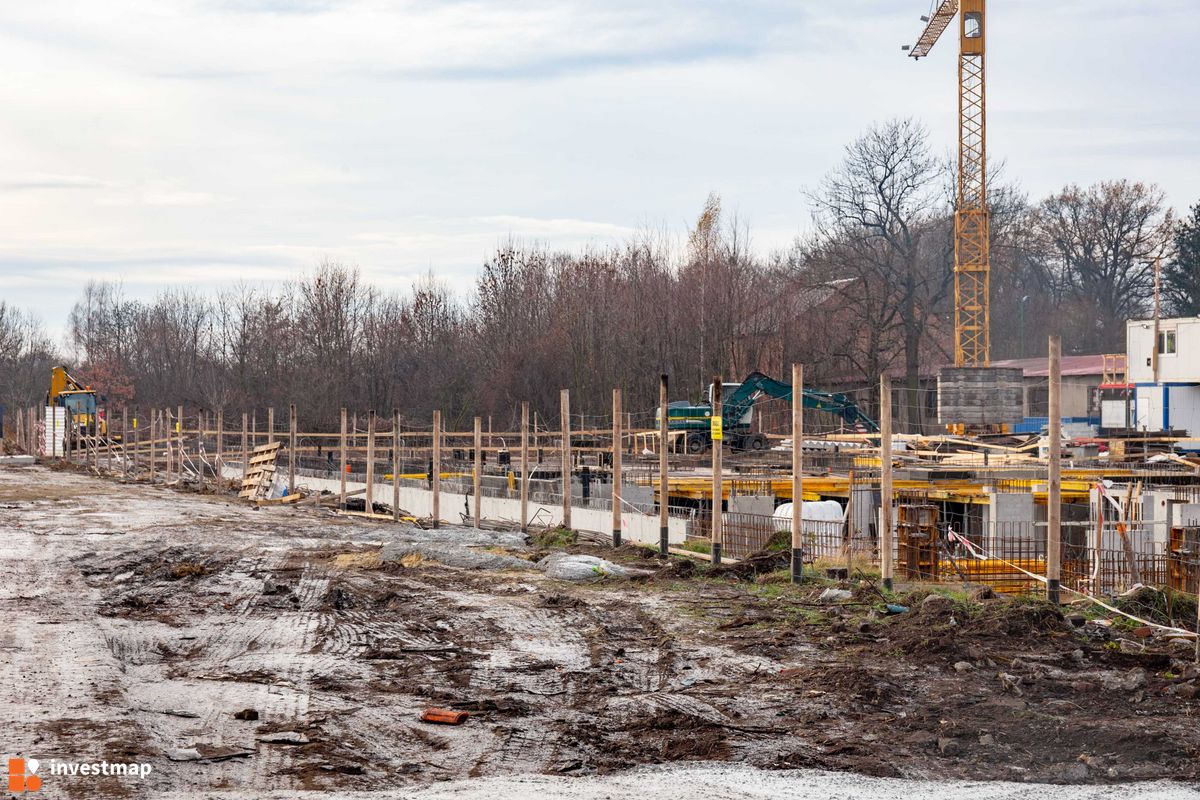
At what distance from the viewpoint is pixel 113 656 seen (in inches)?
417

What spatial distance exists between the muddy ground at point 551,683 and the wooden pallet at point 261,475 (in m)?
18.6

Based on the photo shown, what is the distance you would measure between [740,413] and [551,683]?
32047mm

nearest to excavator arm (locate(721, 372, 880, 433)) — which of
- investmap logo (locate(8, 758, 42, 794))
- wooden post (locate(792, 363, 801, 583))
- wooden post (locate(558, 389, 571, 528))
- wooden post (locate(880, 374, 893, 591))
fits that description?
wooden post (locate(558, 389, 571, 528))

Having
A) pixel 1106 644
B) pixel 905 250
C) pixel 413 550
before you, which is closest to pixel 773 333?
pixel 905 250

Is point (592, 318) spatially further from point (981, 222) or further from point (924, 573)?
point (924, 573)

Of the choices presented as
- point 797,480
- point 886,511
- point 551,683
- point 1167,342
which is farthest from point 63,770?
→ point 1167,342

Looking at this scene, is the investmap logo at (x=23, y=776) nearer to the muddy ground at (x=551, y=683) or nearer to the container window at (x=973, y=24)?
the muddy ground at (x=551, y=683)

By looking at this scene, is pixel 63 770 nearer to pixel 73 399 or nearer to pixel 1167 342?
pixel 1167 342

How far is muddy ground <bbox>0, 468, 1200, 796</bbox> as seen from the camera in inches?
299

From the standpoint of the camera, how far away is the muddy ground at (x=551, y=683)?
758 cm

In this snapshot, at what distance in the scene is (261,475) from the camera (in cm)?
3500

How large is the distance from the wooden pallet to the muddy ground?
18.6 meters

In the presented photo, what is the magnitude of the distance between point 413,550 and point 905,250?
43238 millimetres

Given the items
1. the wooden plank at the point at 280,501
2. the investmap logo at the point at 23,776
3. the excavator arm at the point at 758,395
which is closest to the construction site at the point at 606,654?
the investmap logo at the point at 23,776
